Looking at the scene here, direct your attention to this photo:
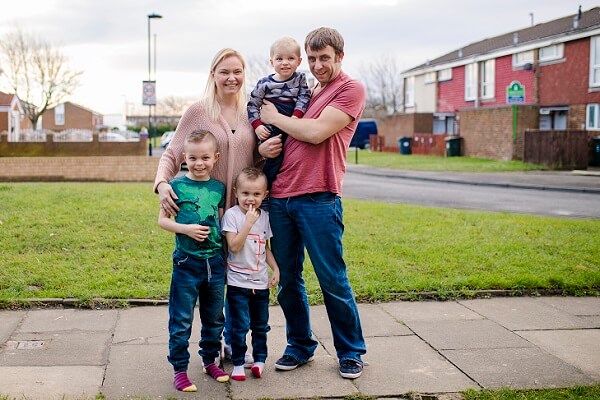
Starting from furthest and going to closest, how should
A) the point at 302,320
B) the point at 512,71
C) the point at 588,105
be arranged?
the point at 512,71 < the point at 588,105 < the point at 302,320

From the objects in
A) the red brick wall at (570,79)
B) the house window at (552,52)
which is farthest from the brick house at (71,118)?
the red brick wall at (570,79)

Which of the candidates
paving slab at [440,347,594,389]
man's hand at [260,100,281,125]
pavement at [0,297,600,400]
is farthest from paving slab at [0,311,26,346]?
paving slab at [440,347,594,389]

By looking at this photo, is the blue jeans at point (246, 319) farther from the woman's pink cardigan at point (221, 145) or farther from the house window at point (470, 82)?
the house window at point (470, 82)

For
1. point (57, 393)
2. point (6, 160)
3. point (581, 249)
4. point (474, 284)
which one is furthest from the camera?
point (6, 160)

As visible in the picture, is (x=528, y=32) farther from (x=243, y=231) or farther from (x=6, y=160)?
(x=243, y=231)

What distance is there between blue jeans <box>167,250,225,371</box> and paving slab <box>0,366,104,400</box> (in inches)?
19.9

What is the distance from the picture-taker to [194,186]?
14.6 ft

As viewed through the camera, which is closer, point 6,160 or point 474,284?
point 474,284

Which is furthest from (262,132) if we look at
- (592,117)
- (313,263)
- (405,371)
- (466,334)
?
(592,117)

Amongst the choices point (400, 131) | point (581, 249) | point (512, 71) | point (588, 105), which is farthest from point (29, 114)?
point (581, 249)

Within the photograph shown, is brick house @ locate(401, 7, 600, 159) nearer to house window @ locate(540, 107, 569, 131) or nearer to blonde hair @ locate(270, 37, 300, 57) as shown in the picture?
house window @ locate(540, 107, 569, 131)

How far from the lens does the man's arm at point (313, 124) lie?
14.2ft

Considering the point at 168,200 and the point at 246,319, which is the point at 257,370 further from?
the point at 168,200

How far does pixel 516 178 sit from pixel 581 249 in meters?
15.0
